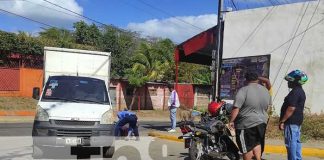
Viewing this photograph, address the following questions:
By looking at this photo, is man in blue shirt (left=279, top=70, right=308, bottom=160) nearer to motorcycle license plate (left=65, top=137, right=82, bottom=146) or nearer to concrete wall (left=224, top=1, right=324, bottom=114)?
motorcycle license plate (left=65, top=137, right=82, bottom=146)

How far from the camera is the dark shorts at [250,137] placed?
8.03 metres

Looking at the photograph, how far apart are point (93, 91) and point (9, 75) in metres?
19.4

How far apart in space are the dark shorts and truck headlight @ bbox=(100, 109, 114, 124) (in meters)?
3.37

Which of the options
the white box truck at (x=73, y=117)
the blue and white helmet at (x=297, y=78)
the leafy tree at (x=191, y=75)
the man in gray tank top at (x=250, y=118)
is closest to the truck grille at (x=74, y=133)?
the white box truck at (x=73, y=117)

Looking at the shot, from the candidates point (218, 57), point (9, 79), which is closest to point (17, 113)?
point (9, 79)

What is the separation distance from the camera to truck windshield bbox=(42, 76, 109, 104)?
1112cm

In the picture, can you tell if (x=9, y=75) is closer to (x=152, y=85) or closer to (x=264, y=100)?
(x=152, y=85)

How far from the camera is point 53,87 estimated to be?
37.5ft

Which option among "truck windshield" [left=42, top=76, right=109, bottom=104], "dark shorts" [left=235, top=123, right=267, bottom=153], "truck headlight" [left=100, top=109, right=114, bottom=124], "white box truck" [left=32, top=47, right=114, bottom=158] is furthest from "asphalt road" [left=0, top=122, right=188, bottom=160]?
"dark shorts" [left=235, top=123, right=267, bottom=153]

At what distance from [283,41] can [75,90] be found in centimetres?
750

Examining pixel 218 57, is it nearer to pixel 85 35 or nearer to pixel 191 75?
pixel 191 75

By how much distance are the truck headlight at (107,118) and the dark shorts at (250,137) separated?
11.1 ft

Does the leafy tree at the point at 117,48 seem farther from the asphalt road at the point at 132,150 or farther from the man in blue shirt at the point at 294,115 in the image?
the man in blue shirt at the point at 294,115

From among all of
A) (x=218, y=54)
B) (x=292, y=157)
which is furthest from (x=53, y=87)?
(x=218, y=54)
